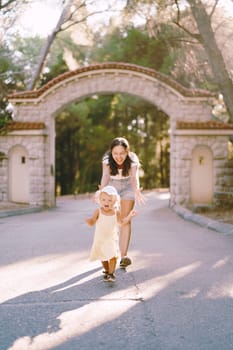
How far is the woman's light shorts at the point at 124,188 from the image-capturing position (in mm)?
5617

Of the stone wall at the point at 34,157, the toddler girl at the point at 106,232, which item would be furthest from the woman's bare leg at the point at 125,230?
the stone wall at the point at 34,157

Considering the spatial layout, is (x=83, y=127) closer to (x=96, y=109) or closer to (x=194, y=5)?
(x=96, y=109)

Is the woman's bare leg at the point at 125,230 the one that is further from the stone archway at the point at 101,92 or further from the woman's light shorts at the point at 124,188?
the stone archway at the point at 101,92

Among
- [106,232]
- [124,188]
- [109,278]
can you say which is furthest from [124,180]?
[109,278]

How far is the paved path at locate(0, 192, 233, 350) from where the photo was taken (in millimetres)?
3139

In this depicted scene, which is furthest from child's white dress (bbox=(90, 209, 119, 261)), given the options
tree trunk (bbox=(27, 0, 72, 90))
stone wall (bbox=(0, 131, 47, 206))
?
tree trunk (bbox=(27, 0, 72, 90))

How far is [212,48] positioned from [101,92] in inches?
232

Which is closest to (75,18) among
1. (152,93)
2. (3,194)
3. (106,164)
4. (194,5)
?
(152,93)

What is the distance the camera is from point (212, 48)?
10758 millimetres

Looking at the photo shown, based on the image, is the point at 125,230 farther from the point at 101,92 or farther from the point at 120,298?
the point at 101,92

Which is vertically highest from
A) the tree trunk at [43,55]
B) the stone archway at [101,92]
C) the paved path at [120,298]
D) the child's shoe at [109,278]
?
the tree trunk at [43,55]

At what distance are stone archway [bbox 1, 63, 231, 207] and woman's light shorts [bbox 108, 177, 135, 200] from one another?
9843 millimetres

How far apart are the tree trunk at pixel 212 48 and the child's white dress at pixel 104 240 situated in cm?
701

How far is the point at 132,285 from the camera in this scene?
463 cm
